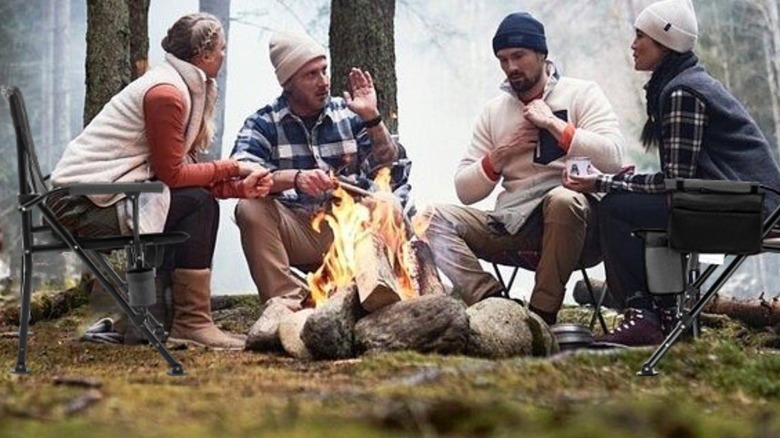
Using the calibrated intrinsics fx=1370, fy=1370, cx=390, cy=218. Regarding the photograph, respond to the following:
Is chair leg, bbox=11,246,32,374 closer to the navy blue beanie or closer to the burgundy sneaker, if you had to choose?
the burgundy sneaker

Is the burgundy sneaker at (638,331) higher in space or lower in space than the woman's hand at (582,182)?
lower

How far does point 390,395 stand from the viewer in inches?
131

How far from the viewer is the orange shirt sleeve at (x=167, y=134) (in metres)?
5.43

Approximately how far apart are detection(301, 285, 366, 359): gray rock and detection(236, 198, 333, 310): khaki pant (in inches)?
22.3

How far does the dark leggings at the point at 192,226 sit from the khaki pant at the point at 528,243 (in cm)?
96

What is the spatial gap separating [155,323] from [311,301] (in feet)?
3.47

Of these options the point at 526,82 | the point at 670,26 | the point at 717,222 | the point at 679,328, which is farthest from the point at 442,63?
the point at 679,328

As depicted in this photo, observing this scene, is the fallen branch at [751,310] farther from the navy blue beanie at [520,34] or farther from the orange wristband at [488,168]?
the navy blue beanie at [520,34]

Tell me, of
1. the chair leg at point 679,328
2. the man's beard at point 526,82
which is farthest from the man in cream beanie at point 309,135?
the chair leg at point 679,328

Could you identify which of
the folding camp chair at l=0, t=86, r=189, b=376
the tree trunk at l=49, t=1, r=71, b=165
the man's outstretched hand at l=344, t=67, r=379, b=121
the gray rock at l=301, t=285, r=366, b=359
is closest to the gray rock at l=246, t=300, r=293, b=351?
the gray rock at l=301, t=285, r=366, b=359

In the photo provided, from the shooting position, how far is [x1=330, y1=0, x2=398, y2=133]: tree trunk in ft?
22.7

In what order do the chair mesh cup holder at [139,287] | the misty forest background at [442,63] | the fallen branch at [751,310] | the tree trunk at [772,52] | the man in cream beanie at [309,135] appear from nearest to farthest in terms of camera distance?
1. the chair mesh cup holder at [139,287]
2. the man in cream beanie at [309,135]
3. the fallen branch at [751,310]
4. the misty forest background at [442,63]
5. the tree trunk at [772,52]

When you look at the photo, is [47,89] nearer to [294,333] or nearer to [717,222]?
[294,333]

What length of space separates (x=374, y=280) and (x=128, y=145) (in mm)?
1159
